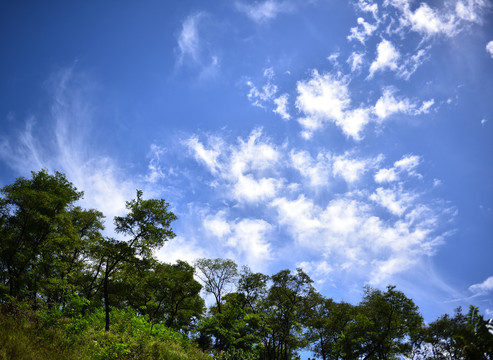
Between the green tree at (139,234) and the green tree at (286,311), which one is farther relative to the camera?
the green tree at (286,311)

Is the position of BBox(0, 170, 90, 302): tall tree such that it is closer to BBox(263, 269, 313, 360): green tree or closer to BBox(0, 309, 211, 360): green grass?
BBox(0, 309, 211, 360): green grass

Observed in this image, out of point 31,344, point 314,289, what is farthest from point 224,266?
point 31,344

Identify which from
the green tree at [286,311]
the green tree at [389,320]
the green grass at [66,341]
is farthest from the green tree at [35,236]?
the green tree at [389,320]

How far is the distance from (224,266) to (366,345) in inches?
836

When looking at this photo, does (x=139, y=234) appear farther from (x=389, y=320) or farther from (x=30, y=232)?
(x=389, y=320)

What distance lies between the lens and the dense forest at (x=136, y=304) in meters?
10.7

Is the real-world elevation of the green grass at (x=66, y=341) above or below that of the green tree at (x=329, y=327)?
below

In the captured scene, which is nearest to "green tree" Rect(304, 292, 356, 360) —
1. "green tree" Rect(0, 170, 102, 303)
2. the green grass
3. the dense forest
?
the dense forest

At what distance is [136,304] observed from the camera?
125ft

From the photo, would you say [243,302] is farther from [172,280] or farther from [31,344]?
[31,344]

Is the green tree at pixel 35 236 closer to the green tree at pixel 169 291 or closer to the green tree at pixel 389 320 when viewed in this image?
the green tree at pixel 169 291

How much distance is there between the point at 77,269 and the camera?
84.6 ft

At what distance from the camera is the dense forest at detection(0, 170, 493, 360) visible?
10.7 meters

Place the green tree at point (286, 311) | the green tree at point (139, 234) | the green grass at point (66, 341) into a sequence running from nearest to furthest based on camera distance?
1. the green grass at point (66, 341)
2. the green tree at point (139, 234)
3. the green tree at point (286, 311)
